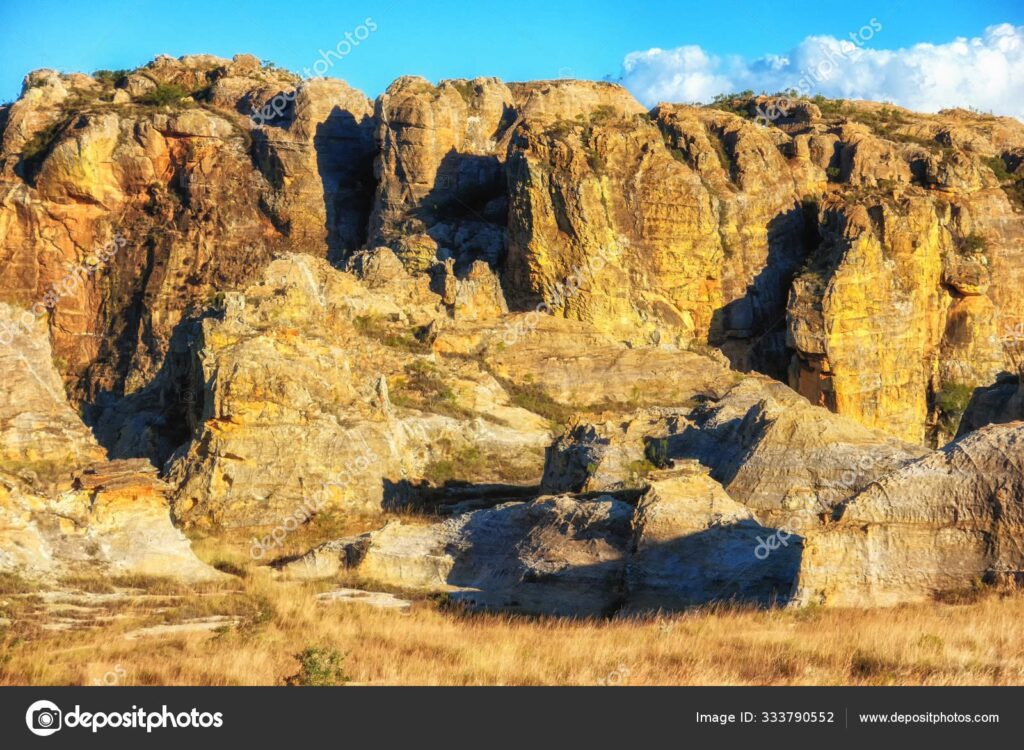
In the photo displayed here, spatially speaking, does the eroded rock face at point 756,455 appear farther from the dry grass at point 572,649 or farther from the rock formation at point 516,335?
the dry grass at point 572,649

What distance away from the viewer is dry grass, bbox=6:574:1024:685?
10727 millimetres

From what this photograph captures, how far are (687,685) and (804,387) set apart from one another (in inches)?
1344

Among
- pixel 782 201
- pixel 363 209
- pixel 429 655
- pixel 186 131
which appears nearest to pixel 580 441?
pixel 429 655

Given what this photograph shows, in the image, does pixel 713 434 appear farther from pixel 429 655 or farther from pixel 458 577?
pixel 429 655

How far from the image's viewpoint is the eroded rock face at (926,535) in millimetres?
13953

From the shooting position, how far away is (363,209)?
5262 cm

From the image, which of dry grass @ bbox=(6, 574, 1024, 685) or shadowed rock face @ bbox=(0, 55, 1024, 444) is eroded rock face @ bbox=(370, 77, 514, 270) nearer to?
shadowed rock face @ bbox=(0, 55, 1024, 444)

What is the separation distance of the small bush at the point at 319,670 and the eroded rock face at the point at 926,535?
5.63 m

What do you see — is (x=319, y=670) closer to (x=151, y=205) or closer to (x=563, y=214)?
(x=563, y=214)

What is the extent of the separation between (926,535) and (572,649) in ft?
16.6
